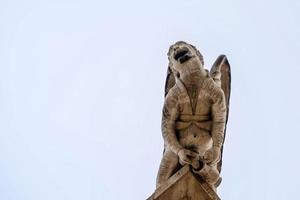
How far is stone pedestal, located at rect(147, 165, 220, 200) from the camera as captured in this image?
8422mm

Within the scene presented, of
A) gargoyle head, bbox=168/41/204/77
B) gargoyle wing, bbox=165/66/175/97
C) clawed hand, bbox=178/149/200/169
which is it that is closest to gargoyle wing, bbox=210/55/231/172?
gargoyle wing, bbox=165/66/175/97

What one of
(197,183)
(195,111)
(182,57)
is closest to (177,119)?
(195,111)

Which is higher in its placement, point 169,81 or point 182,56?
point 169,81

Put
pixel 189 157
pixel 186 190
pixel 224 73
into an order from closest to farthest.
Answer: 1. pixel 186 190
2. pixel 189 157
3. pixel 224 73

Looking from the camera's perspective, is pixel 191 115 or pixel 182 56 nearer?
pixel 191 115

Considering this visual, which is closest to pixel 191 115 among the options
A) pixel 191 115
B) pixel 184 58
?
pixel 191 115

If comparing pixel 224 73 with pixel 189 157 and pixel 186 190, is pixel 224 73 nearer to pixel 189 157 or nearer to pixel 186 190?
pixel 189 157

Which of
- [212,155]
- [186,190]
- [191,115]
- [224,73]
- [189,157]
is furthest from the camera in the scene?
[224,73]

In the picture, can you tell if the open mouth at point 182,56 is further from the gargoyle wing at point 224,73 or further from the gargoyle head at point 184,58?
the gargoyle wing at point 224,73

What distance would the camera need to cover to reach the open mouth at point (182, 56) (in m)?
10.3

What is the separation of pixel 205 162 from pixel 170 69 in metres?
3.05

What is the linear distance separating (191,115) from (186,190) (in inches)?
75.5

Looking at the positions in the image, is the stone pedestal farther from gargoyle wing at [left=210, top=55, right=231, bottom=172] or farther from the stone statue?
gargoyle wing at [left=210, top=55, right=231, bottom=172]

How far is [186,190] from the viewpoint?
8.49 metres
